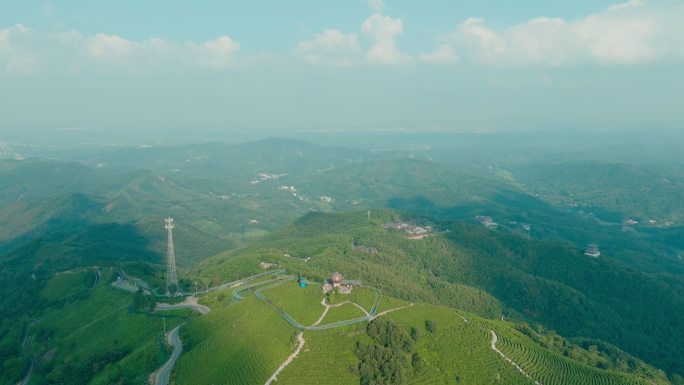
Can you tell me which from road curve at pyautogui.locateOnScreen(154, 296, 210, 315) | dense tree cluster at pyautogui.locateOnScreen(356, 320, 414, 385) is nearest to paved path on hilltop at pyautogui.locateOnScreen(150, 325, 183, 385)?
road curve at pyautogui.locateOnScreen(154, 296, 210, 315)

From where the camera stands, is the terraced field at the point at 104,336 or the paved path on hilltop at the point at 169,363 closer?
the paved path on hilltop at the point at 169,363

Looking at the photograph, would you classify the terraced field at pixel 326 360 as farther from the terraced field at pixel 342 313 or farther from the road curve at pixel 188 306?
the road curve at pixel 188 306

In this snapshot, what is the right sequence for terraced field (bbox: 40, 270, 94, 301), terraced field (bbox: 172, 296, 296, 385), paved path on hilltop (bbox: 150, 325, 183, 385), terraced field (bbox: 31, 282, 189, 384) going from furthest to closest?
terraced field (bbox: 40, 270, 94, 301) → terraced field (bbox: 31, 282, 189, 384) → paved path on hilltop (bbox: 150, 325, 183, 385) → terraced field (bbox: 172, 296, 296, 385)

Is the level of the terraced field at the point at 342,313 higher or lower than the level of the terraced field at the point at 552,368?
higher

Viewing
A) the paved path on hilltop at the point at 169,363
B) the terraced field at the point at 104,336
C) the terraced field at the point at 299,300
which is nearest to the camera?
the paved path on hilltop at the point at 169,363

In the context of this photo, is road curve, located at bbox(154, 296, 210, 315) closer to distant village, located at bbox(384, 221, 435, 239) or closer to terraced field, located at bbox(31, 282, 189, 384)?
terraced field, located at bbox(31, 282, 189, 384)

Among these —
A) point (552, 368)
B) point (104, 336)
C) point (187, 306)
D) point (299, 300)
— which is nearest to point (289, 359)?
point (299, 300)

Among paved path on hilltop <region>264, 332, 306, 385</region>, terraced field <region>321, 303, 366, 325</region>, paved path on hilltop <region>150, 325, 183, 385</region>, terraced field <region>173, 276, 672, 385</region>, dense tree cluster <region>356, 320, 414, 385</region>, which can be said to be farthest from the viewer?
terraced field <region>321, 303, 366, 325</region>

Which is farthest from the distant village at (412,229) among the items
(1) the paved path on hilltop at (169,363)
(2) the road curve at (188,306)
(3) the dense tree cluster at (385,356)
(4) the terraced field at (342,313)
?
(1) the paved path on hilltop at (169,363)
